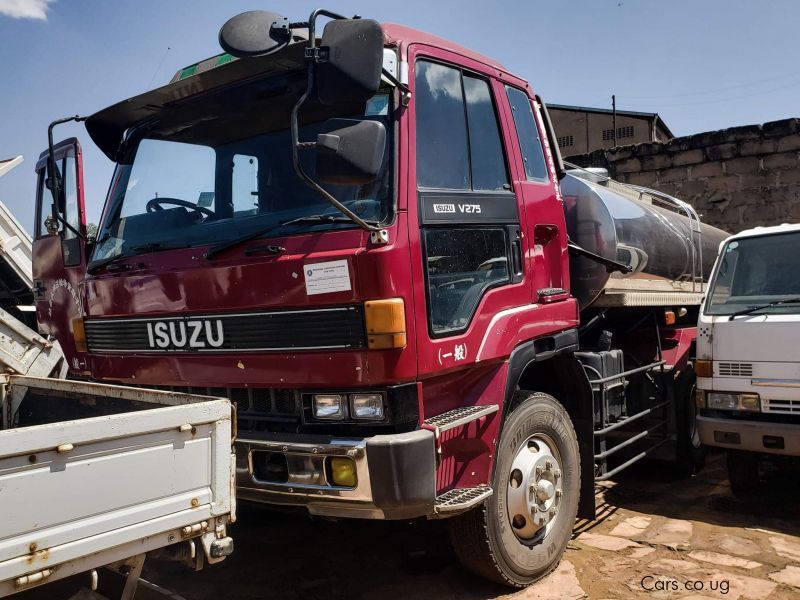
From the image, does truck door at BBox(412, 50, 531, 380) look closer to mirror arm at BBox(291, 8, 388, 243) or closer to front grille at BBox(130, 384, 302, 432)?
mirror arm at BBox(291, 8, 388, 243)

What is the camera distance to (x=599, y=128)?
24.4 m

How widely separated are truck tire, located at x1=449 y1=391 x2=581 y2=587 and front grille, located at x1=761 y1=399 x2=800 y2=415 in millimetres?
1562

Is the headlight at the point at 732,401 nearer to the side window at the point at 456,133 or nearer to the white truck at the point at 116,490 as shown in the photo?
the side window at the point at 456,133

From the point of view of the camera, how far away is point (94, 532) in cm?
219

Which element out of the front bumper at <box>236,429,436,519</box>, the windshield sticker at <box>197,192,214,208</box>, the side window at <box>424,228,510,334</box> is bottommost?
the front bumper at <box>236,429,436,519</box>

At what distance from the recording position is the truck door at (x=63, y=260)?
410 centimetres

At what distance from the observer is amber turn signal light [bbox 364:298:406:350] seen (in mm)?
2889

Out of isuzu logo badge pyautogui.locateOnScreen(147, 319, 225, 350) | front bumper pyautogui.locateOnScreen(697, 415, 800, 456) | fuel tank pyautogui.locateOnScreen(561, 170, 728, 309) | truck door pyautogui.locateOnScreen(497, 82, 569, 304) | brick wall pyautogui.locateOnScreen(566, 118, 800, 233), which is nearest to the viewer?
isuzu logo badge pyautogui.locateOnScreen(147, 319, 225, 350)

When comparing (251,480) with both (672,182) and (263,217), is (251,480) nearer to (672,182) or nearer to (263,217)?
(263,217)

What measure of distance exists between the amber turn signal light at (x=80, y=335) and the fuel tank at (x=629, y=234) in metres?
3.15

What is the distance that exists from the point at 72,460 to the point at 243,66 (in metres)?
2.05

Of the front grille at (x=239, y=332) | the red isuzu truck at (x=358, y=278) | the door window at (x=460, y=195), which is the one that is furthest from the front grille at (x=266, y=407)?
the door window at (x=460, y=195)

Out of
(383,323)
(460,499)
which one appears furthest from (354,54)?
(460,499)

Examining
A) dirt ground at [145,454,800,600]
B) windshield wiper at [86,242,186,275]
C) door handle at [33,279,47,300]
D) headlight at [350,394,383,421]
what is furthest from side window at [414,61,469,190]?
door handle at [33,279,47,300]
